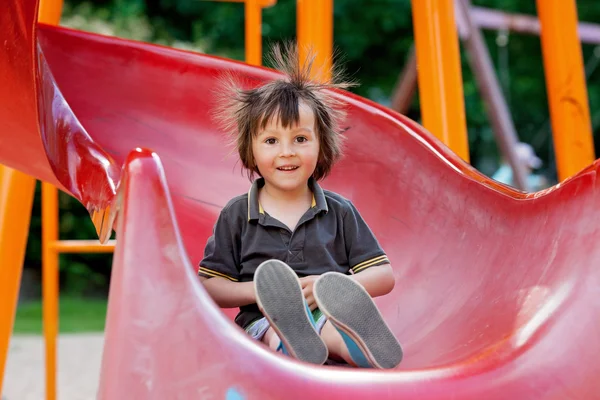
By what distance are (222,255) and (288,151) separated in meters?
0.18

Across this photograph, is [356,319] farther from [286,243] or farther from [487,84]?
[487,84]

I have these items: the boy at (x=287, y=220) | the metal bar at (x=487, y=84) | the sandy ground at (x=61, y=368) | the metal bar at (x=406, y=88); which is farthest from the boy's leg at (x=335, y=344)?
the metal bar at (x=406, y=88)

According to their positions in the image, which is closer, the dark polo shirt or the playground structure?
the playground structure

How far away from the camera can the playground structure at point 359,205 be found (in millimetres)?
932

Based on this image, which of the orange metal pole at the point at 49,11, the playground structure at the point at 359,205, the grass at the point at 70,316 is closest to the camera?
the playground structure at the point at 359,205

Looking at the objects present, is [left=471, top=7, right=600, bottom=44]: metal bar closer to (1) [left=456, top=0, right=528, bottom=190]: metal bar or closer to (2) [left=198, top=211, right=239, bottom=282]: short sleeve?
(1) [left=456, top=0, right=528, bottom=190]: metal bar

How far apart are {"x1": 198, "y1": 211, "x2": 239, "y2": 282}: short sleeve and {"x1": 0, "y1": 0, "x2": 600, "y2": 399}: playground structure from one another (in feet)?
0.50

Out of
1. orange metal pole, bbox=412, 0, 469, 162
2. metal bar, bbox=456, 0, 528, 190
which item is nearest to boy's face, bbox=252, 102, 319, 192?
orange metal pole, bbox=412, 0, 469, 162

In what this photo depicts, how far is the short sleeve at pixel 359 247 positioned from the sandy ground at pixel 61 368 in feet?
6.06

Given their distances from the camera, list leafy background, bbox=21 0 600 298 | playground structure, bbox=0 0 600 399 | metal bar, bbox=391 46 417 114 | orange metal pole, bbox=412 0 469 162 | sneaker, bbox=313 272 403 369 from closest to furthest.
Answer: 1. playground structure, bbox=0 0 600 399
2. sneaker, bbox=313 272 403 369
3. orange metal pole, bbox=412 0 469 162
4. metal bar, bbox=391 46 417 114
5. leafy background, bbox=21 0 600 298

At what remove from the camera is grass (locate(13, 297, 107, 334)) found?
5172 millimetres

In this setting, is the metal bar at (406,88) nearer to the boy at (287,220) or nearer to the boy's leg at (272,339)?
the boy at (287,220)

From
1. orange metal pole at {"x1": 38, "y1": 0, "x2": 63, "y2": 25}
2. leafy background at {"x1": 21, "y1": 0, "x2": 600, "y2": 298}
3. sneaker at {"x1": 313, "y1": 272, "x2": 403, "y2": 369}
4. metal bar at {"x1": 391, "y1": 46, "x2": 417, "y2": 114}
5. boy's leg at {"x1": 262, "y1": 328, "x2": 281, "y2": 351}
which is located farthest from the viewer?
leafy background at {"x1": 21, "y1": 0, "x2": 600, "y2": 298}

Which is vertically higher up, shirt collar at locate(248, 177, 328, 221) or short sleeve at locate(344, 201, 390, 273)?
shirt collar at locate(248, 177, 328, 221)
